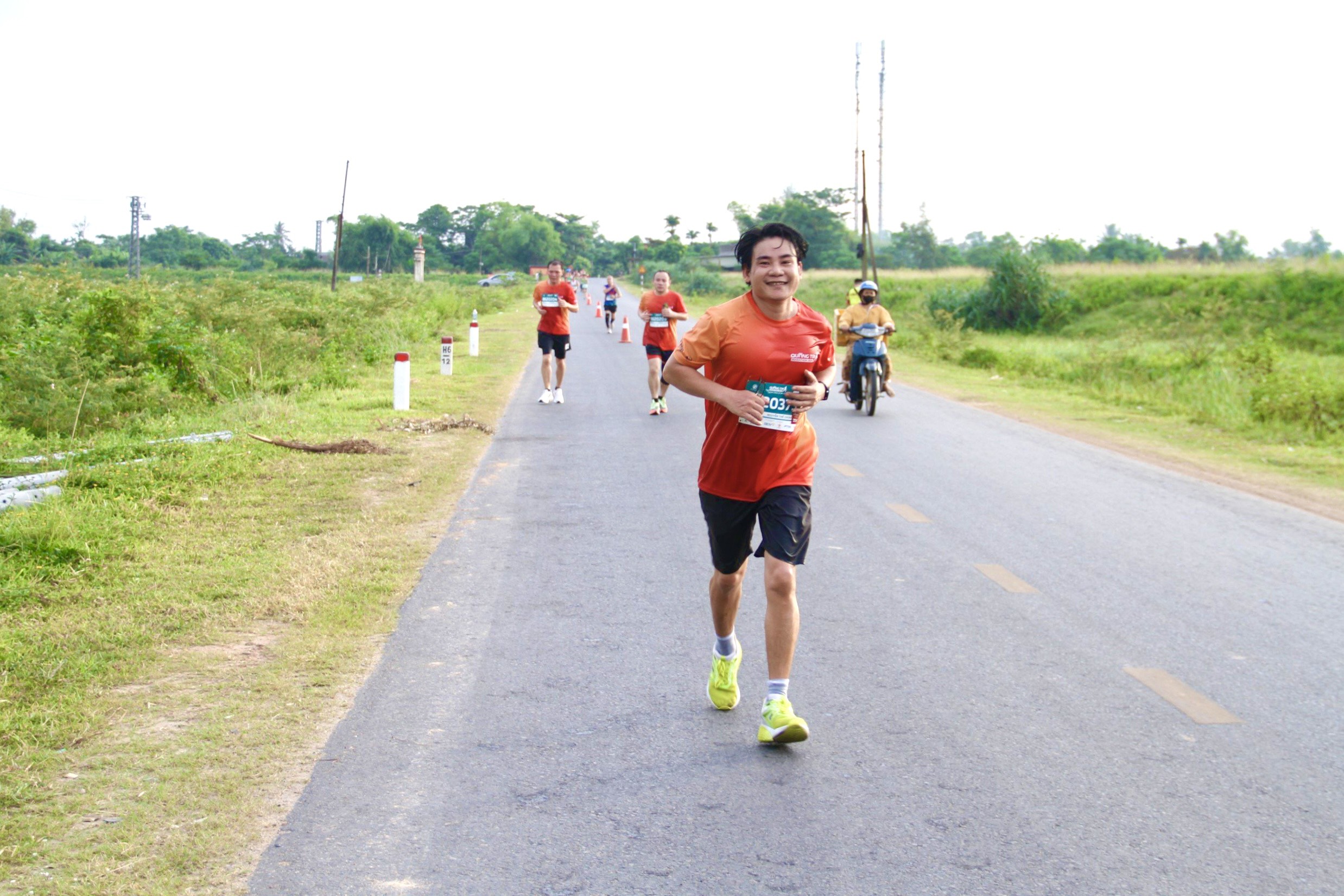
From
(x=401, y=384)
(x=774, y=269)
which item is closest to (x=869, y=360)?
(x=401, y=384)

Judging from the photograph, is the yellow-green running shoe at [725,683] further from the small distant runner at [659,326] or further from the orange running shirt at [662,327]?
the orange running shirt at [662,327]

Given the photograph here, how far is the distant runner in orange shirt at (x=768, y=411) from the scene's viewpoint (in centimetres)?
439

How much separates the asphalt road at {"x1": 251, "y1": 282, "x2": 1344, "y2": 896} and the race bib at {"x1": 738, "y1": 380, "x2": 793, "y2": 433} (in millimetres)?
1184

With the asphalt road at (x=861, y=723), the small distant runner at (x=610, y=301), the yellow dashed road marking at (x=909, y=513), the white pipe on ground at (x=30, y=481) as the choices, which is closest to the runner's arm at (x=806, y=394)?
the asphalt road at (x=861, y=723)

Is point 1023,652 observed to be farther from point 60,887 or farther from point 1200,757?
point 60,887

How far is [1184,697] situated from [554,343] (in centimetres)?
1174

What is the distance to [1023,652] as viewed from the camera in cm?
554

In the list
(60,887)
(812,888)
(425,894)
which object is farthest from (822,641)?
(60,887)

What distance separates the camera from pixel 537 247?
160 metres

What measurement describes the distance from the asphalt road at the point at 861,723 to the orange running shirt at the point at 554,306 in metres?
6.78

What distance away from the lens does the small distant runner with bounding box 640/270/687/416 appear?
14.8 metres

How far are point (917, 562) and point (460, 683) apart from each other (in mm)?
3403

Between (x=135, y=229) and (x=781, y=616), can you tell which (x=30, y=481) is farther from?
(x=135, y=229)

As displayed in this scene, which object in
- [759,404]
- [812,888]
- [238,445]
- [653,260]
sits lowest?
[812,888]
